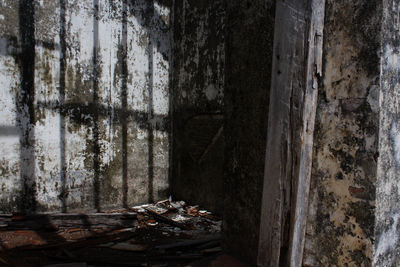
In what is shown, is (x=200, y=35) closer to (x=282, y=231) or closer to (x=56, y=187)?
(x=56, y=187)

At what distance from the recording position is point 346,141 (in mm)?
1490

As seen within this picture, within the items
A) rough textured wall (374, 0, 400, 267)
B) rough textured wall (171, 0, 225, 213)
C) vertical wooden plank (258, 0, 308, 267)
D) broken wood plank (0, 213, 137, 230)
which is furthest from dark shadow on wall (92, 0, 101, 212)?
rough textured wall (374, 0, 400, 267)

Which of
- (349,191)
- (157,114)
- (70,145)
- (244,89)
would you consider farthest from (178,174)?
(349,191)

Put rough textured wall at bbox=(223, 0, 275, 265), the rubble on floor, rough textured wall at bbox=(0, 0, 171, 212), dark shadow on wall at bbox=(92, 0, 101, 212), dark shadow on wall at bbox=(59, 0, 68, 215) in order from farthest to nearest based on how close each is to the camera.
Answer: dark shadow on wall at bbox=(92, 0, 101, 212)
dark shadow on wall at bbox=(59, 0, 68, 215)
rough textured wall at bbox=(0, 0, 171, 212)
the rubble on floor
rough textured wall at bbox=(223, 0, 275, 265)

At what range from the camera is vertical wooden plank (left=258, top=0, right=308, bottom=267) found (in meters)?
1.51

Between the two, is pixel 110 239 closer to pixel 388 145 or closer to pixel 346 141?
pixel 346 141

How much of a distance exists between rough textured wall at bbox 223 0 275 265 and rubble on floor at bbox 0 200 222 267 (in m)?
0.36

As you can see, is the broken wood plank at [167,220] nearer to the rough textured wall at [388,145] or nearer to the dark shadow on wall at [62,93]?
A: the dark shadow on wall at [62,93]

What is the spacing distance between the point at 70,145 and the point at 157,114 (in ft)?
4.42

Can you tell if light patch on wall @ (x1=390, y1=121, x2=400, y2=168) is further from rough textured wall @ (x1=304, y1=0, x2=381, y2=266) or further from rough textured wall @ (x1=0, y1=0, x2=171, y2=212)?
rough textured wall @ (x1=0, y1=0, x2=171, y2=212)

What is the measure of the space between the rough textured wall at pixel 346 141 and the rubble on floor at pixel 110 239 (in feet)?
2.75

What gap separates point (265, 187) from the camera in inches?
65.0

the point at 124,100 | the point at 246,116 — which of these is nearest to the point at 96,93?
the point at 124,100

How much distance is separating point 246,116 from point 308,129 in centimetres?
41
